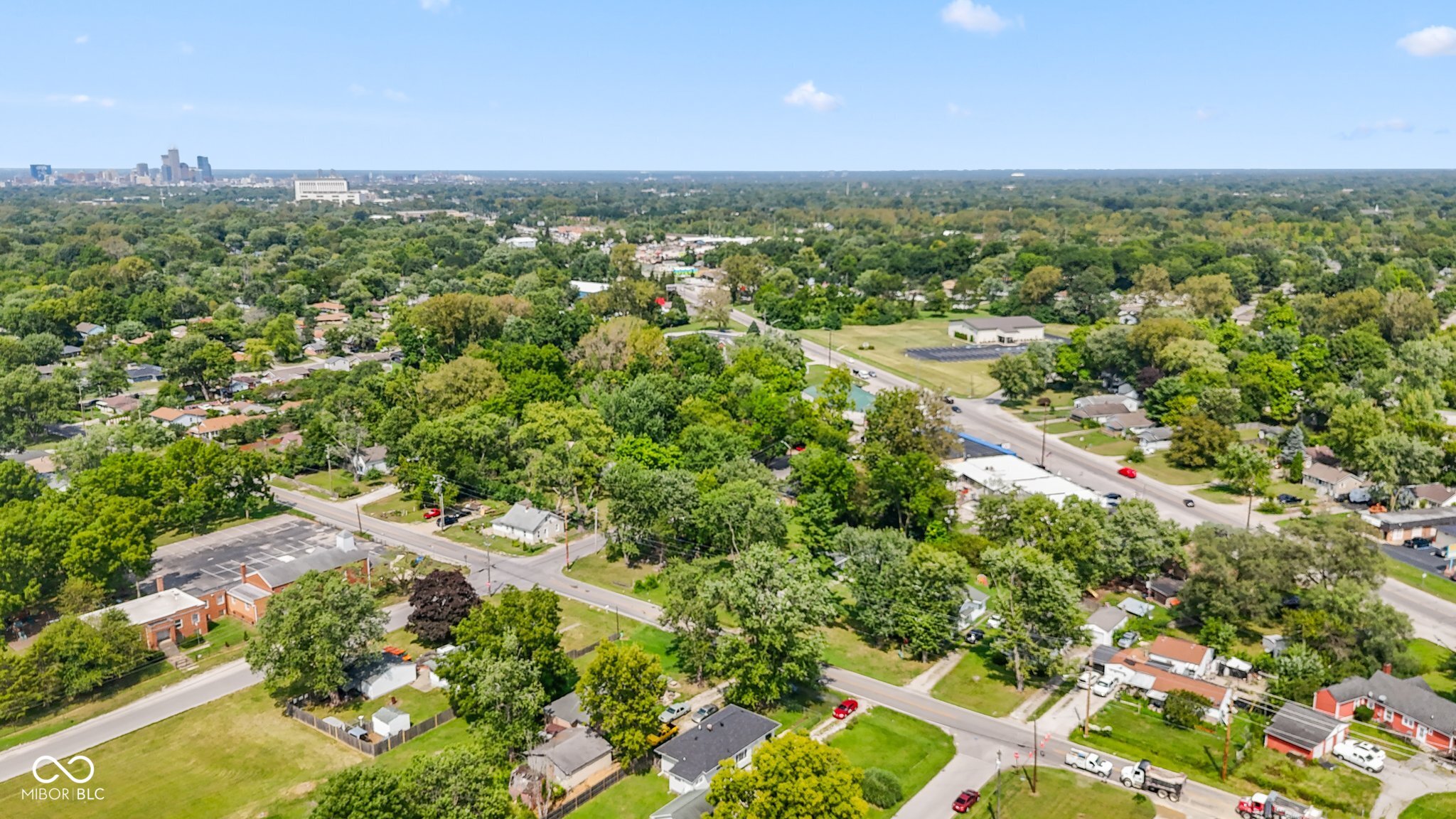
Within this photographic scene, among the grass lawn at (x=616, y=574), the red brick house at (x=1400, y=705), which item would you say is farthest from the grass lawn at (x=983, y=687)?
the grass lawn at (x=616, y=574)

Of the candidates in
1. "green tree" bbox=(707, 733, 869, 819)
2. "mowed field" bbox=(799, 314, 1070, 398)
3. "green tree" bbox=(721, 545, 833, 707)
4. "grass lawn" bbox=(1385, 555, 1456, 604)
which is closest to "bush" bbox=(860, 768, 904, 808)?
"green tree" bbox=(707, 733, 869, 819)

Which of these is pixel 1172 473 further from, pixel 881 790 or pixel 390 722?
pixel 390 722

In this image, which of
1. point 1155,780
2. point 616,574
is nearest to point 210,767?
point 616,574

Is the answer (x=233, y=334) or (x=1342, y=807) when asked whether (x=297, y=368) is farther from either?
(x=1342, y=807)

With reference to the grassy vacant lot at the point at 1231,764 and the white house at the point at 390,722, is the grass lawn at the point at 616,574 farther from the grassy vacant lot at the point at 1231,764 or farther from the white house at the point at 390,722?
the grassy vacant lot at the point at 1231,764

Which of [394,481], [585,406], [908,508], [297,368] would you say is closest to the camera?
[908,508]

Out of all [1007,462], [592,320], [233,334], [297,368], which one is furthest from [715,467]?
[233,334]
